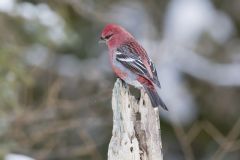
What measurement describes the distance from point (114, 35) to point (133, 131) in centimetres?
135

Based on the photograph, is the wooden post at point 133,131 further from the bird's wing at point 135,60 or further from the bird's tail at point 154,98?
the bird's wing at point 135,60

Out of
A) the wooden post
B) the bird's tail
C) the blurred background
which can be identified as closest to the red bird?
the bird's tail

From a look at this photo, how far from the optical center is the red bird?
5.43 meters

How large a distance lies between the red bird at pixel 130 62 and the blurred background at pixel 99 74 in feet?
5.16

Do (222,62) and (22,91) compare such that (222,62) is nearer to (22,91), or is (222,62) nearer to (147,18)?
(147,18)

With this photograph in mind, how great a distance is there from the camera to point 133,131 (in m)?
4.77

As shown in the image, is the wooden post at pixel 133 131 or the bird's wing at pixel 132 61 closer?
the wooden post at pixel 133 131

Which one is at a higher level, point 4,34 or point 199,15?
point 199,15

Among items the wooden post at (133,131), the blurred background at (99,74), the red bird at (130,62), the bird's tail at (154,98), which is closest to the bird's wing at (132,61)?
the red bird at (130,62)

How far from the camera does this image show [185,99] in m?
10.6

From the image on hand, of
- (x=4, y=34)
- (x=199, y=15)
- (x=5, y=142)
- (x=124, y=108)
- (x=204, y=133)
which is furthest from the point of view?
(x=199, y=15)

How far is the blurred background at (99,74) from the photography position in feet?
25.4

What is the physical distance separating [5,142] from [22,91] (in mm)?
1647

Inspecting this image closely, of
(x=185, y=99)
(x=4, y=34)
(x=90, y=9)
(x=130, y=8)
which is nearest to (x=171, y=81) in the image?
(x=185, y=99)
